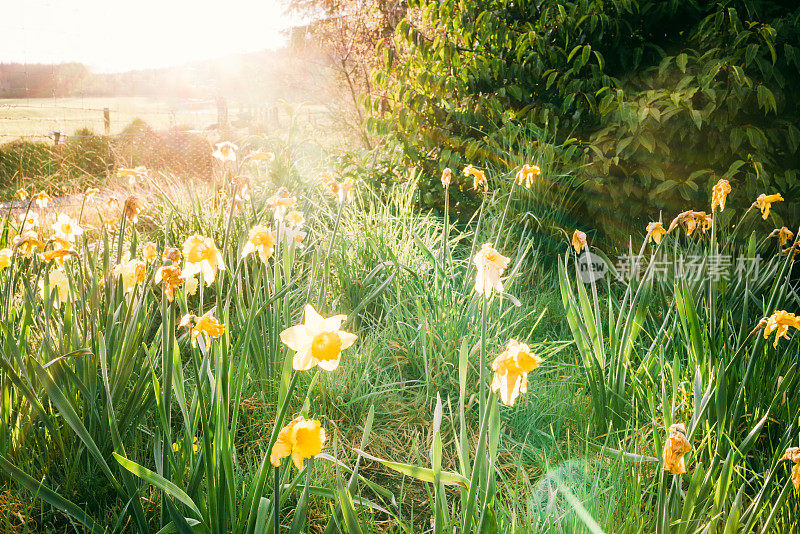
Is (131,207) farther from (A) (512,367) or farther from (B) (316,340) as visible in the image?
(A) (512,367)

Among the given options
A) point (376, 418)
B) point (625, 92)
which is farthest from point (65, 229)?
point (625, 92)

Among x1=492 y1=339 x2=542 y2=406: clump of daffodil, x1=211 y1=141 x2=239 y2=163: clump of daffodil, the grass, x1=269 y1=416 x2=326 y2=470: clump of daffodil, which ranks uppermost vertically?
x1=211 y1=141 x2=239 y2=163: clump of daffodil

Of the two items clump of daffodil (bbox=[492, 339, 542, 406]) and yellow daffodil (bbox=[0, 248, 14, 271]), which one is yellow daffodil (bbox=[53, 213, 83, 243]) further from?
clump of daffodil (bbox=[492, 339, 542, 406])

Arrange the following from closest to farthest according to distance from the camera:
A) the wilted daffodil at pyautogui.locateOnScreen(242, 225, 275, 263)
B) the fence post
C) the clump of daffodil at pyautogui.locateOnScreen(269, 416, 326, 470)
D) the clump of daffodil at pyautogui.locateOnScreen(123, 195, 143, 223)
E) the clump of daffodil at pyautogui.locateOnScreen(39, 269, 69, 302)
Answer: the clump of daffodil at pyautogui.locateOnScreen(269, 416, 326, 470)
the wilted daffodil at pyautogui.locateOnScreen(242, 225, 275, 263)
the clump of daffodil at pyautogui.locateOnScreen(123, 195, 143, 223)
the clump of daffodil at pyautogui.locateOnScreen(39, 269, 69, 302)
the fence post

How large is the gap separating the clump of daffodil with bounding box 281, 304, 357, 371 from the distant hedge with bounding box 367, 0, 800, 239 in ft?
8.12

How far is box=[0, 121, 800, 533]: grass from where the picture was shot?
102cm

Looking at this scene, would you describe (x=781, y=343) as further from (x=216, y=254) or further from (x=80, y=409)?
(x=80, y=409)

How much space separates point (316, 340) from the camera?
0.84 metres

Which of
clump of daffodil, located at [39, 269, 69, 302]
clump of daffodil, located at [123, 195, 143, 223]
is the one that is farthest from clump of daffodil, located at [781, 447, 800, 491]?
clump of daffodil, located at [39, 269, 69, 302]

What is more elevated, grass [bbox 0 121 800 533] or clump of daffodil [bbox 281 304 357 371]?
clump of daffodil [bbox 281 304 357 371]

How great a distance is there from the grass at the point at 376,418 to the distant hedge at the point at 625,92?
3.35 feet

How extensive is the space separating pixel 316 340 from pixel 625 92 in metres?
2.92

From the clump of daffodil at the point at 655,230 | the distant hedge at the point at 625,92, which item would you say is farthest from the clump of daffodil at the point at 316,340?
the distant hedge at the point at 625,92

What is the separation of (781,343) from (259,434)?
2.05 m
